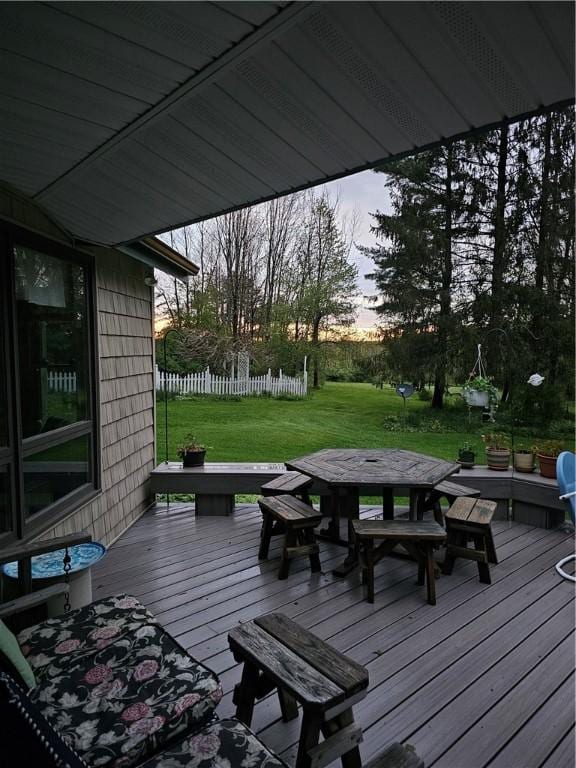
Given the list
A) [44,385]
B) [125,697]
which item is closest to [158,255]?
[44,385]

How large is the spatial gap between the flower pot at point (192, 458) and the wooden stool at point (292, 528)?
50.7 inches

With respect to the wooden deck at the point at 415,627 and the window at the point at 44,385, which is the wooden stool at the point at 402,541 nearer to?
the wooden deck at the point at 415,627

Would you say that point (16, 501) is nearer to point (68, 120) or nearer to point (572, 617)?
point (68, 120)

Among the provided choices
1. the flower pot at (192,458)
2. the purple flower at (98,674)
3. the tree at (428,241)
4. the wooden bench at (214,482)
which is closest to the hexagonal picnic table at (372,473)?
the wooden bench at (214,482)

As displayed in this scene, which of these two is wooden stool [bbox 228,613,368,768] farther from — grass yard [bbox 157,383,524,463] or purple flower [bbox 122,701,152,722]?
grass yard [bbox 157,383,524,463]

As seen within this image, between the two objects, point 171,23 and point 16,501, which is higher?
point 171,23

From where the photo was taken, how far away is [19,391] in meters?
2.56

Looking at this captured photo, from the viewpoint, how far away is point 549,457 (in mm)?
4145

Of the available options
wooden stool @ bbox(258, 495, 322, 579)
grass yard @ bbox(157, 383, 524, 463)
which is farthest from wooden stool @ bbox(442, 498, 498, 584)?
grass yard @ bbox(157, 383, 524, 463)

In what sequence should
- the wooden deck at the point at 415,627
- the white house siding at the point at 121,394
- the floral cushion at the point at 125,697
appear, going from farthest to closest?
the white house siding at the point at 121,394
the wooden deck at the point at 415,627
the floral cushion at the point at 125,697

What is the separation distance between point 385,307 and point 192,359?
4360 mm

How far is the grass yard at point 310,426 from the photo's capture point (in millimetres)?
7043

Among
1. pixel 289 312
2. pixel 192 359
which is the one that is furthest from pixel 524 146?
pixel 192 359

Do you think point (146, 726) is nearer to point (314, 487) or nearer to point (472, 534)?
point (472, 534)
